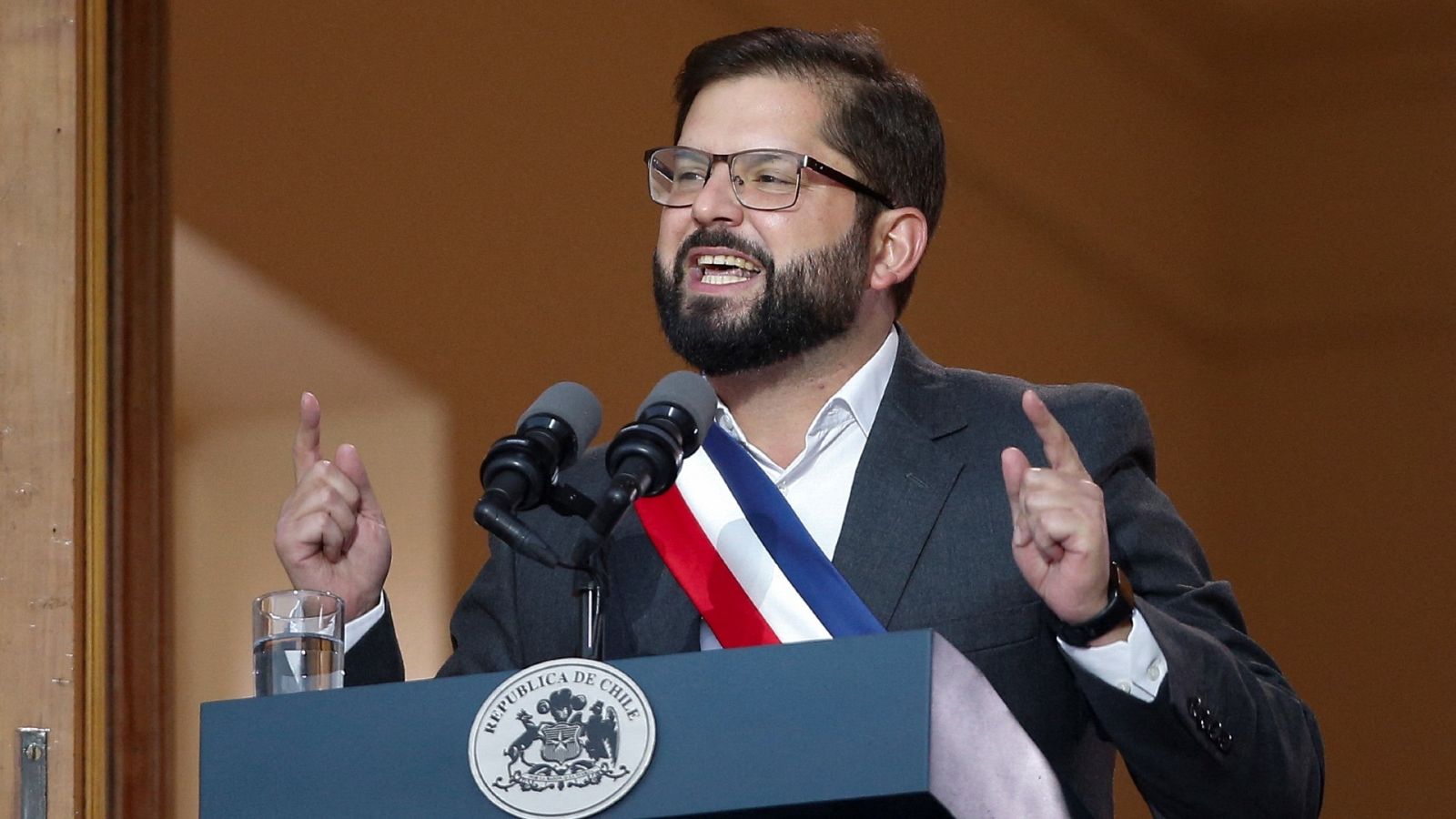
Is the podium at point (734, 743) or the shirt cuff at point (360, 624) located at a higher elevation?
the shirt cuff at point (360, 624)

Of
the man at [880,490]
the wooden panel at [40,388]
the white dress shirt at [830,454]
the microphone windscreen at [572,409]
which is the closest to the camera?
the microphone windscreen at [572,409]

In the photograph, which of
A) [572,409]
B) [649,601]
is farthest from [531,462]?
[649,601]

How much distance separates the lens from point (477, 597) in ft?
8.44

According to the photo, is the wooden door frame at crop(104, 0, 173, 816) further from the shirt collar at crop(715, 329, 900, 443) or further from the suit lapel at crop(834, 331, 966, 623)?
the suit lapel at crop(834, 331, 966, 623)

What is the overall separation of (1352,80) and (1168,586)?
2.75 m

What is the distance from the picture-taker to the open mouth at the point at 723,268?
2.57 meters

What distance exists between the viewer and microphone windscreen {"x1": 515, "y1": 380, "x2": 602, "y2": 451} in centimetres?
194

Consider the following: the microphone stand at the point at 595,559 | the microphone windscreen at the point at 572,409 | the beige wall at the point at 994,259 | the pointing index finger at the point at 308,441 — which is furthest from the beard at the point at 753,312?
the beige wall at the point at 994,259

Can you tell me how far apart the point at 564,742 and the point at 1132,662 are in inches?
23.2

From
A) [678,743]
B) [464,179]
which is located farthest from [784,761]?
[464,179]

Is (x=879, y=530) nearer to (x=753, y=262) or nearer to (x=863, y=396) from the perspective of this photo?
(x=863, y=396)

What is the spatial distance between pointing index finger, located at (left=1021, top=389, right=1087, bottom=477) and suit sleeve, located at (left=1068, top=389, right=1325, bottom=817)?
6.5 inches

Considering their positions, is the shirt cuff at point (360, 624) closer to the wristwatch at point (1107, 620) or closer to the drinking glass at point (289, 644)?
the drinking glass at point (289, 644)

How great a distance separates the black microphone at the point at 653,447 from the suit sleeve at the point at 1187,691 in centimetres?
42
